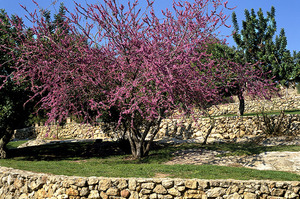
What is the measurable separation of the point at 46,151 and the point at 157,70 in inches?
486

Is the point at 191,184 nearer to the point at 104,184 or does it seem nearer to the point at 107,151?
the point at 104,184

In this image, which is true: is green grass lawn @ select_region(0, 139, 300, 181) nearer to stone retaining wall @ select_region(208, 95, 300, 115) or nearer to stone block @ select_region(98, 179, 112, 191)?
stone block @ select_region(98, 179, 112, 191)

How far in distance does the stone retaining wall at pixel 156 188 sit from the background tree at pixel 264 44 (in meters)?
23.7

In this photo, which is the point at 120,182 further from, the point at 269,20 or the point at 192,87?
the point at 269,20

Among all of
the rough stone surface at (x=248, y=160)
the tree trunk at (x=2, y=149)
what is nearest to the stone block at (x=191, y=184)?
the rough stone surface at (x=248, y=160)

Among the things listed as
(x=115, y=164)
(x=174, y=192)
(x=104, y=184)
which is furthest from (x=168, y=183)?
(x=115, y=164)

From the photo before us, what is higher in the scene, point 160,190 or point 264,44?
point 264,44

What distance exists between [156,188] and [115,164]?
5.51 m

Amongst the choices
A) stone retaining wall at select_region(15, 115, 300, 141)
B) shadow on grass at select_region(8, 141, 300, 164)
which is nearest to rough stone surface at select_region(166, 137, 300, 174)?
shadow on grass at select_region(8, 141, 300, 164)

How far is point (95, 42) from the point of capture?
46.5 feet

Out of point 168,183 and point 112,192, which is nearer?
point 168,183

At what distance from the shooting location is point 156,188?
29.8 feet

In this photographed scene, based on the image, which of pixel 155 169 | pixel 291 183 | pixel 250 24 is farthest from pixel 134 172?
pixel 250 24

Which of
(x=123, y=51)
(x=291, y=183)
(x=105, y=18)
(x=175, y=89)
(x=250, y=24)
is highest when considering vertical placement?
(x=250, y=24)
